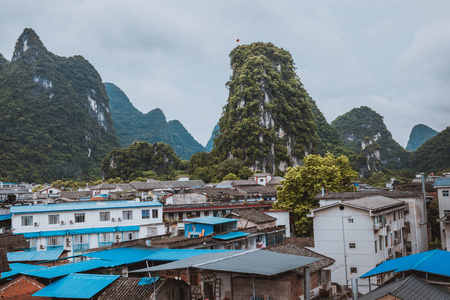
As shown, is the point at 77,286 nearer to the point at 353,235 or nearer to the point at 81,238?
the point at 81,238

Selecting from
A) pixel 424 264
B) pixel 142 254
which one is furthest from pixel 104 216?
pixel 424 264

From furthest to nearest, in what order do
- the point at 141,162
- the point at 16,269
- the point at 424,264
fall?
the point at 141,162 < the point at 16,269 < the point at 424,264

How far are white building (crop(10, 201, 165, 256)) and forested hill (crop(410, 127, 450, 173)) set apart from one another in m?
89.2

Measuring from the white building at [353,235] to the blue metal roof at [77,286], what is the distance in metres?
15.2

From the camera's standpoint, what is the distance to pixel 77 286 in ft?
49.4

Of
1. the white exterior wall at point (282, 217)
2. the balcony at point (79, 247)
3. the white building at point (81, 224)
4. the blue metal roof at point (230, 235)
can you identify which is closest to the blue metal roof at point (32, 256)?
the white building at point (81, 224)

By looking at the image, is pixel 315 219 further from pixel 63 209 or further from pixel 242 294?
pixel 63 209

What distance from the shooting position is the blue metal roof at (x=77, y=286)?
1447 centimetres

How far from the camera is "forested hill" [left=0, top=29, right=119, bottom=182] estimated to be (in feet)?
399

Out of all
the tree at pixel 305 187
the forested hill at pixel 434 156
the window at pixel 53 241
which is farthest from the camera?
the forested hill at pixel 434 156

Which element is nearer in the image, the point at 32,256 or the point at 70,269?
the point at 70,269

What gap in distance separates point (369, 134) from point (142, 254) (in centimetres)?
15090

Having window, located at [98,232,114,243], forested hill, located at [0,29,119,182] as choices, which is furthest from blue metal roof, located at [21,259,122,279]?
forested hill, located at [0,29,119,182]

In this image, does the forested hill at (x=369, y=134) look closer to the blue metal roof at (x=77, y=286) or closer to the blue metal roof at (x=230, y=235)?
the blue metal roof at (x=230, y=235)
